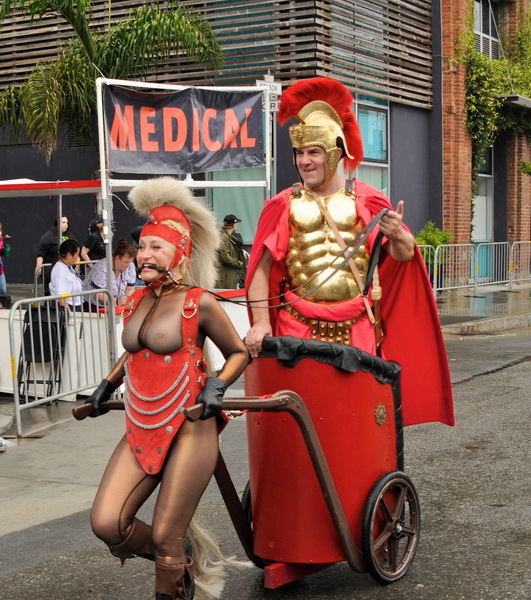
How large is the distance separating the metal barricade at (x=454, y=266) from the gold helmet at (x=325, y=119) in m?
13.5

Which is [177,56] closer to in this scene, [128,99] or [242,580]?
[128,99]

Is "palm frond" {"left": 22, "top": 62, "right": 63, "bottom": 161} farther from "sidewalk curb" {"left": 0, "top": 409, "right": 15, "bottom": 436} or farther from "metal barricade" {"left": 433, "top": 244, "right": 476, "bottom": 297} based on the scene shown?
"sidewalk curb" {"left": 0, "top": 409, "right": 15, "bottom": 436}

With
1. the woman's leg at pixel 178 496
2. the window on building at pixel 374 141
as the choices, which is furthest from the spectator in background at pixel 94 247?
the woman's leg at pixel 178 496

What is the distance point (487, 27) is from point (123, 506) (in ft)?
69.1

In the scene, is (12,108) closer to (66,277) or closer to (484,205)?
(66,277)

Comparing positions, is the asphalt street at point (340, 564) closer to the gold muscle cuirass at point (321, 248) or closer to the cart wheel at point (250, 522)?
the cart wheel at point (250, 522)

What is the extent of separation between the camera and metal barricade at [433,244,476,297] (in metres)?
18.5

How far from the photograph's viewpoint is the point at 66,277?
9.71m

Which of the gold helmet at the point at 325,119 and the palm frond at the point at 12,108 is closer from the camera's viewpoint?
the gold helmet at the point at 325,119

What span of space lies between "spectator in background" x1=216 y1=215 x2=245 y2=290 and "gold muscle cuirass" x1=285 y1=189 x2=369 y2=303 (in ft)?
27.7

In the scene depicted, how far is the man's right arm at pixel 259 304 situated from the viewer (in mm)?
4403

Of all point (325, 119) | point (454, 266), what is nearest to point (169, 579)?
point (325, 119)

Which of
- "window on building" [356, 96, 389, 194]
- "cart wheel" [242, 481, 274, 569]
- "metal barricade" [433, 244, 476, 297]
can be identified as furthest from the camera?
"window on building" [356, 96, 389, 194]

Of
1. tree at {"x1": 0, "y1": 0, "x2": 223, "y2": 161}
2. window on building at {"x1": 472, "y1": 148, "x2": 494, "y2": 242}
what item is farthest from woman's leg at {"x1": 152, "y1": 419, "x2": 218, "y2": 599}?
window on building at {"x1": 472, "y1": 148, "x2": 494, "y2": 242}
